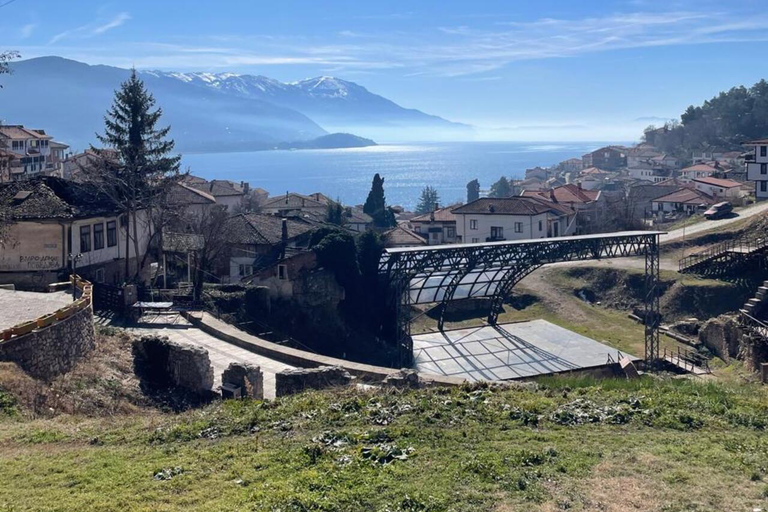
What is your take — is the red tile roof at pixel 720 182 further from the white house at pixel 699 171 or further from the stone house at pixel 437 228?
the stone house at pixel 437 228

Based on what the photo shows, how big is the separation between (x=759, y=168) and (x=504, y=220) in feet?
76.6

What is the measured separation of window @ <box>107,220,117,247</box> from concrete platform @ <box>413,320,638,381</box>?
538 inches

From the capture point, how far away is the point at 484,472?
10414mm

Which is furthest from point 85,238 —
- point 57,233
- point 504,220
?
point 504,220

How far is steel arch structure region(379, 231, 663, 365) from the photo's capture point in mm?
34562

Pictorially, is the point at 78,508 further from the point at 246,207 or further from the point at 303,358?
the point at 246,207

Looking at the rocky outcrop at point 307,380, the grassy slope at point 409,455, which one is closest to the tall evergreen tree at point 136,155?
the rocky outcrop at point 307,380

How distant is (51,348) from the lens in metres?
Answer: 17.1

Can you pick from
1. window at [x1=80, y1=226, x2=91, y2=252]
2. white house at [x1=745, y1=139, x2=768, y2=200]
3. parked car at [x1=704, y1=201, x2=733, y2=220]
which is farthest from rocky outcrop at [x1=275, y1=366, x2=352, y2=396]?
white house at [x1=745, y1=139, x2=768, y2=200]

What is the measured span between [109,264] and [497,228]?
114 ft

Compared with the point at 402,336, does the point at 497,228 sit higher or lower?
higher

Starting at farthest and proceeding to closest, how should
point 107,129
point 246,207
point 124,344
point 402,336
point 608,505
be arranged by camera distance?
1. point 246,207
2. point 107,129
3. point 402,336
4. point 124,344
5. point 608,505

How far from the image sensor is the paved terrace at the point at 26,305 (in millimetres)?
20031

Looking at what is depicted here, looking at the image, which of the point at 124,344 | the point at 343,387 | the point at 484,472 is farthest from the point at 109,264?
the point at 484,472
